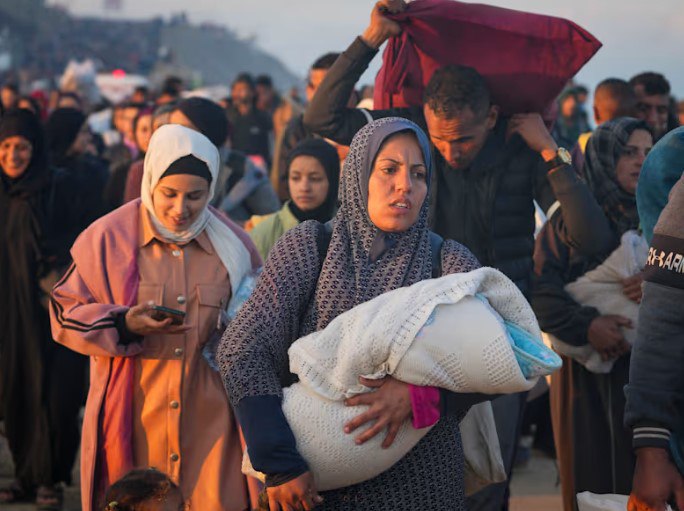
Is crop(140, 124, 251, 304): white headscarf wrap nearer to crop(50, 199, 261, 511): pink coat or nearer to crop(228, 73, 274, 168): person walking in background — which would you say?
crop(50, 199, 261, 511): pink coat

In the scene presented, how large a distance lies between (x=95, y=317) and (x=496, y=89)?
2.08 metres

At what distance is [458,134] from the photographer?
17.7 ft

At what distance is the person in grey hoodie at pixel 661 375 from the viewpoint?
11.4 ft

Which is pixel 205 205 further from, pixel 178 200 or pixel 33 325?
pixel 33 325

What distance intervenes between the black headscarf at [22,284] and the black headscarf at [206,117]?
124 cm

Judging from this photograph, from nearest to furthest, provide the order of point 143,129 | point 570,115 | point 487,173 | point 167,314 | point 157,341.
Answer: point 167,314 < point 157,341 < point 487,173 < point 143,129 < point 570,115

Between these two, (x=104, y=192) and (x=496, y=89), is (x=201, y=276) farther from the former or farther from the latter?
(x=104, y=192)

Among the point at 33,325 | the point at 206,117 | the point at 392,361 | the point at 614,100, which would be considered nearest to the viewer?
the point at 392,361

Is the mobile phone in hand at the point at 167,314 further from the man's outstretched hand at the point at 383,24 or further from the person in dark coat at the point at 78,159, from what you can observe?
the person in dark coat at the point at 78,159

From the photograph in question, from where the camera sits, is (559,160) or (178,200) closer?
(178,200)

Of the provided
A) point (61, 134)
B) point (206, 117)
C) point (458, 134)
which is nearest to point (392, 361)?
point (458, 134)

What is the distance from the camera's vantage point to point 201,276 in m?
5.11

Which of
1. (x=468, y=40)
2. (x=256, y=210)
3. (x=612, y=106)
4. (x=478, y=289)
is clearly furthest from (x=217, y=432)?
(x=612, y=106)

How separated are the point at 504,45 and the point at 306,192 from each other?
1.51 m
